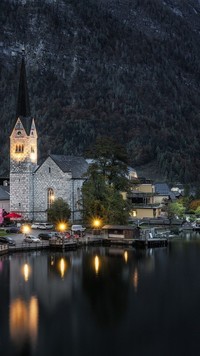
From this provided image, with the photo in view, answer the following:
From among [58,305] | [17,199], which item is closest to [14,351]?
[58,305]

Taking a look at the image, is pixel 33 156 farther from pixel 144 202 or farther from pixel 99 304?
pixel 99 304

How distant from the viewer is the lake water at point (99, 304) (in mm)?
35062

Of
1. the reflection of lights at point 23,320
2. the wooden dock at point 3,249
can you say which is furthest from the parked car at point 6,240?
the reflection of lights at point 23,320

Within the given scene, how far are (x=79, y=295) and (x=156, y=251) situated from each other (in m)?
24.6

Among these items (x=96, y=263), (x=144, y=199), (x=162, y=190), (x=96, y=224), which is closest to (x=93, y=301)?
(x=96, y=263)

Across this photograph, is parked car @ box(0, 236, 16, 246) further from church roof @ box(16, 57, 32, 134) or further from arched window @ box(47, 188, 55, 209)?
church roof @ box(16, 57, 32, 134)

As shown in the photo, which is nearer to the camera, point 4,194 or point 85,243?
point 85,243

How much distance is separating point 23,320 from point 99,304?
7112mm

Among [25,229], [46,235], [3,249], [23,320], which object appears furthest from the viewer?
[25,229]

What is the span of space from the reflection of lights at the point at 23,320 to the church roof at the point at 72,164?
143ft

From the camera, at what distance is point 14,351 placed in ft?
111

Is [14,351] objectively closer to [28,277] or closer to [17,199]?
[28,277]

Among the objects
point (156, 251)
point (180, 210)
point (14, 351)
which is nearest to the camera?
point (14, 351)

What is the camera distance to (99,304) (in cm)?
4394
